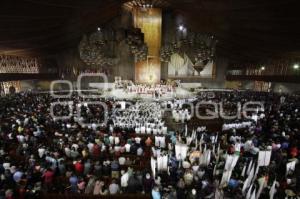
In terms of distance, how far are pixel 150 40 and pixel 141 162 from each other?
22469mm

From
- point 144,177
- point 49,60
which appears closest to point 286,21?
point 144,177

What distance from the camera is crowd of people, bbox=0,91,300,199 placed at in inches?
269

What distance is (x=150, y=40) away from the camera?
29.2m

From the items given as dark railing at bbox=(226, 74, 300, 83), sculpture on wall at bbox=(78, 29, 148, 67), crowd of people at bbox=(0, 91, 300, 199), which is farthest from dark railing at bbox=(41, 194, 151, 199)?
dark railing at bbox=(226, 74, 300, 83)

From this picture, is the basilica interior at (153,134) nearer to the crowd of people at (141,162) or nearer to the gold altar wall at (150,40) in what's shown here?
the crowd of people at (141,162)

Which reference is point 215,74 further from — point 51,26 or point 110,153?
point 110,153

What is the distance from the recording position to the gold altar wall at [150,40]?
28750mm

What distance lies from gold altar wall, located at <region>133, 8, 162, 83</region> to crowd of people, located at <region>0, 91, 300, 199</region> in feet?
57.1

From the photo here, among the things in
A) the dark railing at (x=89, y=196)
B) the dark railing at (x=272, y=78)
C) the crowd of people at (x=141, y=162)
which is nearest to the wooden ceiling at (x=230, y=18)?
the dark railing at (x=272, y=78)

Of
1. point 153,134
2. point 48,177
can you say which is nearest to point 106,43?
point 153,134

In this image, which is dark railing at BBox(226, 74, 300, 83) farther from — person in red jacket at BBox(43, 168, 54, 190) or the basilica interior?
person in red jacket at BBox(43, 168, 54, 190)

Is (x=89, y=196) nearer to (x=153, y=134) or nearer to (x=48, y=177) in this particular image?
(x=48, y=177)

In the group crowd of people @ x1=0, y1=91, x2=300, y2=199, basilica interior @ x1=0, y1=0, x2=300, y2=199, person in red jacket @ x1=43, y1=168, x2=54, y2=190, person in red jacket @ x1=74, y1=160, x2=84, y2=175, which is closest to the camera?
crowd of people @ x1=0, y1=91, x2=300, y2=199

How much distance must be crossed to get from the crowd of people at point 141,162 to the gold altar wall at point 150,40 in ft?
57.1
